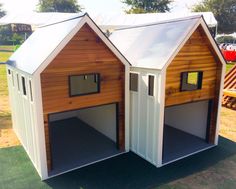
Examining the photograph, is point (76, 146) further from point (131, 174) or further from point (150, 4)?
point (150, 4)

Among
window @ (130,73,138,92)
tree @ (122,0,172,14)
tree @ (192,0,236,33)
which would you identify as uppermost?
tree @ (122,0,172,14)

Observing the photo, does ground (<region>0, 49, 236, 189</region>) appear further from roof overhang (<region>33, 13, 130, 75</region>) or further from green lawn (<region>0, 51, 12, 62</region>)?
green lawn (<region>0, 51, 12, 62</region>)

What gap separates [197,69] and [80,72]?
13.3 feet

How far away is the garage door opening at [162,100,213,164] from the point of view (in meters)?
8.07

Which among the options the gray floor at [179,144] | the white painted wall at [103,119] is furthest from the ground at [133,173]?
the white painted wall at [103,119]

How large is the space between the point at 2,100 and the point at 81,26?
11769mm

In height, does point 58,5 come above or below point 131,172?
above

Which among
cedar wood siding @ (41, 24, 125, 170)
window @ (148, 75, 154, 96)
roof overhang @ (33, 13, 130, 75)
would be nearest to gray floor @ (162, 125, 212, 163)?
window @ (148, 75, 154, 96)

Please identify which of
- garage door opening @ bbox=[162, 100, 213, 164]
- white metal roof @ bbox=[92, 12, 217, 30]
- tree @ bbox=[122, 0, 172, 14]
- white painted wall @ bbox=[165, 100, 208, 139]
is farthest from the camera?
tree @ bbox=[122, 0, 172, 14]

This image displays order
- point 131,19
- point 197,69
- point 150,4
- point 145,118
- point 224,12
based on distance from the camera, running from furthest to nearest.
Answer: point 150,4 < point 224,12 < point 131,19 < point 197,69 < point 145,118

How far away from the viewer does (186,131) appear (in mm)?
9828

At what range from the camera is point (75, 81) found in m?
11.7

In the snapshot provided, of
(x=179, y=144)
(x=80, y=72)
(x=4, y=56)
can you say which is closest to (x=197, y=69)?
(x=179, y=144)

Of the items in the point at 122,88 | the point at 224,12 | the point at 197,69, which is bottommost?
the point at 122,88
